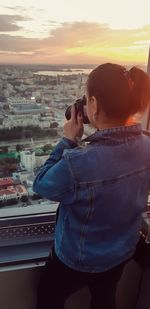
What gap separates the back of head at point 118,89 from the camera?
1028mm

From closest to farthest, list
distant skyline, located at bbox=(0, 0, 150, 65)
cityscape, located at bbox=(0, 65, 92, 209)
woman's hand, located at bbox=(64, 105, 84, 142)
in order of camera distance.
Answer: woman's hand, located at bbox=(64, 105, 84, 142)
distant skyline, located at bbox=(0, 0, 150, 65)
cityscape, located at bbox=(0, 65, 92, 209)

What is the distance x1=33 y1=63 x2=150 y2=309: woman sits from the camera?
1.05 metres

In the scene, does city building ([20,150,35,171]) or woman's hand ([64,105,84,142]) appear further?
city building ([20,150,35,171])

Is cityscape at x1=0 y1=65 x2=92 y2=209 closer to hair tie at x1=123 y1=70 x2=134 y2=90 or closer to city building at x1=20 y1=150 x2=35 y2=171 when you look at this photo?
city building at x1=20 y1=150 x2=35 y2=171

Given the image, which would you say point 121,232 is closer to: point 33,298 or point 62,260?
point 62,260

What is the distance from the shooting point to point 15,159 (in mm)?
1458

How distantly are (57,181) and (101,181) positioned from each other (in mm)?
127

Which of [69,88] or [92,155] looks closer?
[92,155]

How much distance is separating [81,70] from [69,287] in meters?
0.80

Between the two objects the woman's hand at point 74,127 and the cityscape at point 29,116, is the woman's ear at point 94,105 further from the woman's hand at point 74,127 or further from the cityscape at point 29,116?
the cityscape at point 29,116

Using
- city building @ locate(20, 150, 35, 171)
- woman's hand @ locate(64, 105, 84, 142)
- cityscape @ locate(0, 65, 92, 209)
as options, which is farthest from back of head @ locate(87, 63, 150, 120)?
city building @ locate(20, 150, 35, 171)

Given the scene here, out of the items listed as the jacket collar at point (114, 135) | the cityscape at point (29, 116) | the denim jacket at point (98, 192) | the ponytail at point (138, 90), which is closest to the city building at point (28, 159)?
the cityscape at point (29, 116)

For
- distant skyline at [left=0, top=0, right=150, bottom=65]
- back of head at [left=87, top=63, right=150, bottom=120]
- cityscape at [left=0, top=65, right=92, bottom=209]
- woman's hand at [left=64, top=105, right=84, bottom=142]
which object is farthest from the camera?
cityscape at [left=0, top=65, right=92, bottom=209]

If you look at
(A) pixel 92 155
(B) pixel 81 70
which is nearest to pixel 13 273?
(A) pixel 92 155
